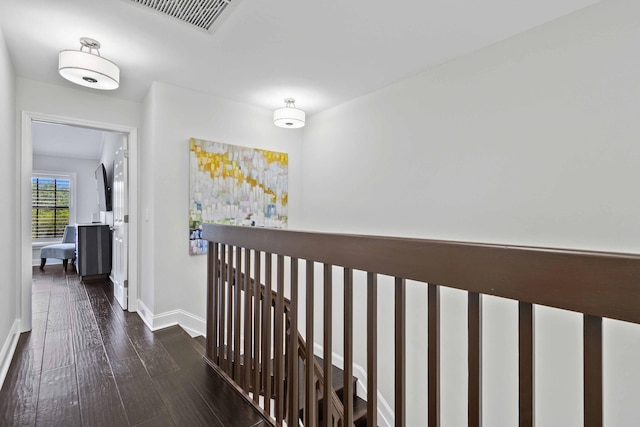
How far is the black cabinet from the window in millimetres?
2497

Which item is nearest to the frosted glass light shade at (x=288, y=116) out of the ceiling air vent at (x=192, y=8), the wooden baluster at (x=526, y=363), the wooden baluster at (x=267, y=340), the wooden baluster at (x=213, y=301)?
the ceiling air vent at (x=192, y=8)

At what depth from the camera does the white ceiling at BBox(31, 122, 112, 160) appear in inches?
208

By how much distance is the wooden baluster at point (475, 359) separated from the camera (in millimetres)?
781

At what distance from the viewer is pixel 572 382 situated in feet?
6.23

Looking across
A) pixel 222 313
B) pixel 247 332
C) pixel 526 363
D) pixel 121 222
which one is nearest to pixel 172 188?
pixel 121 222

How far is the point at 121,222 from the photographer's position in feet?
11.8

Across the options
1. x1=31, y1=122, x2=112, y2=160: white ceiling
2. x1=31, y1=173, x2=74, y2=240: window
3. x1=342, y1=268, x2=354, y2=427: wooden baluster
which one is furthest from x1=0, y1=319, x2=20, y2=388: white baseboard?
x1=31, y1=173, x2=74, y2=240: window

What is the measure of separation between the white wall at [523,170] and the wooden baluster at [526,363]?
1.60 meters

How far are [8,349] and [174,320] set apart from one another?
1.13 metres

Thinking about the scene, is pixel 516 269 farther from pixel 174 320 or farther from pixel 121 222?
pixel 121 222

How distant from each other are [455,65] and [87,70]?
2.77 metres

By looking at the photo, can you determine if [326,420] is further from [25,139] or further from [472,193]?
[25,139]

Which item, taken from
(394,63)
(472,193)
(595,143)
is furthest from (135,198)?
(595,143)

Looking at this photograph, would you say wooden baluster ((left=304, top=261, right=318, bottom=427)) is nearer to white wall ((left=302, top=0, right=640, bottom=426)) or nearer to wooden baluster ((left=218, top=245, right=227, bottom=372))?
wooden baluster ((left=218, top=245, right=227, bottom=372))
